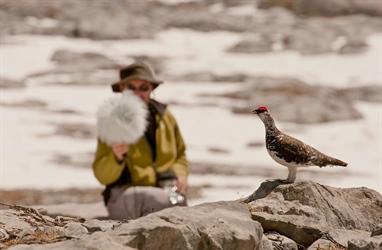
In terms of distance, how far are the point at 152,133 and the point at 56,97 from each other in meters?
23.8

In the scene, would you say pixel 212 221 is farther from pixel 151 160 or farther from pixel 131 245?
pixel 151 160

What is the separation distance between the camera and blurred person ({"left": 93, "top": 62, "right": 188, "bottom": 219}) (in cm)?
847

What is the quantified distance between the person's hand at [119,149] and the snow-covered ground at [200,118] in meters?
1.34

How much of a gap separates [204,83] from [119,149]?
28819mm

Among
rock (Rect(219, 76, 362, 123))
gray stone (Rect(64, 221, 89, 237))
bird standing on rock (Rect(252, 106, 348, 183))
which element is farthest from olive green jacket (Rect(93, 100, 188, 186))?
rock (Rect(219, 76, 362, 123))

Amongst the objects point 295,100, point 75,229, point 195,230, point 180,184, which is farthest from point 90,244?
point 295,100

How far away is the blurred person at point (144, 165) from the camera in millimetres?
8469

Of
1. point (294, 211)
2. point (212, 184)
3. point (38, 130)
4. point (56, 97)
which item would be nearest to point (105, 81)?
point (56, 97)

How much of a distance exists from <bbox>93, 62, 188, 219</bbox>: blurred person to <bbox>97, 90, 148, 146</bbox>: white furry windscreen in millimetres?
112

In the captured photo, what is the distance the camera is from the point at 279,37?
5100 cm

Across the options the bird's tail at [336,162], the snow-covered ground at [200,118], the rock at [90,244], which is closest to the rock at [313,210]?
the bird's tail at [336,162]

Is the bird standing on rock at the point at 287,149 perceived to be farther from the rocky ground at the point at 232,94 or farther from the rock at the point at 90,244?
the rock at the point at 90,244

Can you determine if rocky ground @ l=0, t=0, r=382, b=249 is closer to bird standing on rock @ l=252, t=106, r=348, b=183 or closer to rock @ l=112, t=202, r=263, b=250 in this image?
rock @ l=112, t=202, r=263, b=250

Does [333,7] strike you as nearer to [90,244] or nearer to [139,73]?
[139,73]
